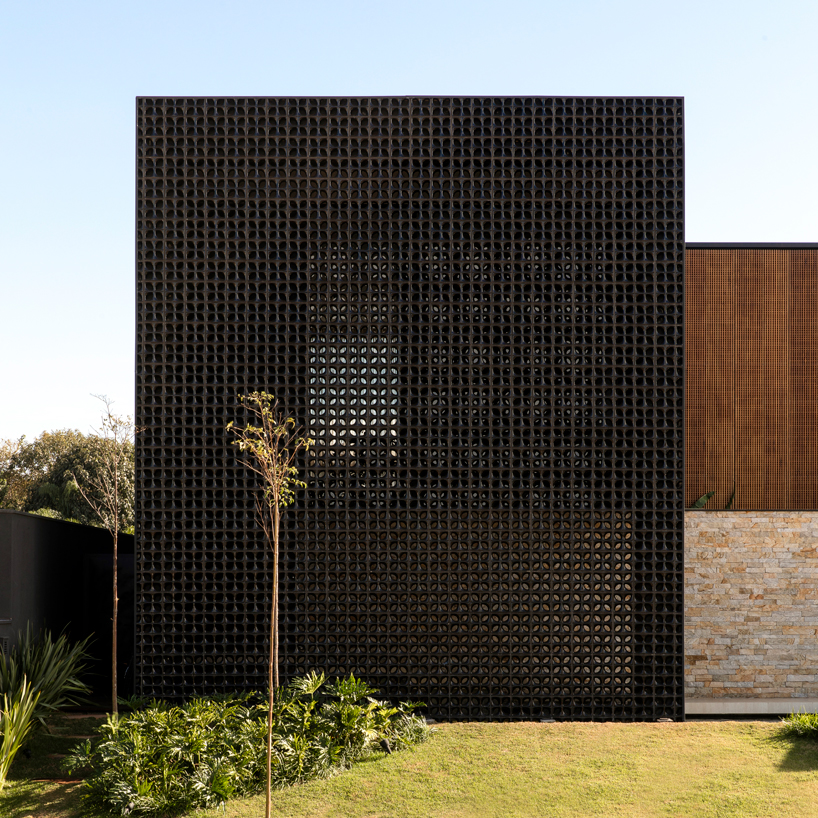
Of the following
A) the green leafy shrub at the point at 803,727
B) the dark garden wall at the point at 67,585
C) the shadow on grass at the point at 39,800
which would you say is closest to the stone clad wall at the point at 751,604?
the green leafy shrub at the point at 803,727

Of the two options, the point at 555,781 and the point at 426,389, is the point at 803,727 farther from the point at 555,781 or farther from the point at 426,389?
the point at 426,389

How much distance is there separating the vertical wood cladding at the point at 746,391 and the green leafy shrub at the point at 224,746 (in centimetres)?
611

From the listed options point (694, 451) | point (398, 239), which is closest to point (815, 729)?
point (694, 451)

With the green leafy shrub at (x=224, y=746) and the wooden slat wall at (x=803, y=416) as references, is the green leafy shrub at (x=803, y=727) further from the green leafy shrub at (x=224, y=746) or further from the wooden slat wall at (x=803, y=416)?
the green leafy shrub at (x=224, y=746)

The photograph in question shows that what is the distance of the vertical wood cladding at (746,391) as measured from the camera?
1126 cm

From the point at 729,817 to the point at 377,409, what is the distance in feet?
19.3

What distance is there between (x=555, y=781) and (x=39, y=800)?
5350 millimetres

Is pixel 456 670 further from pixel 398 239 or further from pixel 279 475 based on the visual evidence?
pixel 398 239

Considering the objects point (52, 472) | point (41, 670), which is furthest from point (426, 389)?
point (52, 472)

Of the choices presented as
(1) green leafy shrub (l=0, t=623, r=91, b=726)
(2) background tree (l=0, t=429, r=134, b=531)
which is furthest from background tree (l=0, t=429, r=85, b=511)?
(1) green leafy shrub (l=0, t=623, r=91, b=726)

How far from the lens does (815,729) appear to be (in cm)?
870

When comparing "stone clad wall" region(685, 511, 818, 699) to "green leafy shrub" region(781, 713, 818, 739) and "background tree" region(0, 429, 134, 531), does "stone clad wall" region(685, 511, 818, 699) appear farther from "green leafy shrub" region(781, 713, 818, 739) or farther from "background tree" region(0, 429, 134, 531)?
"background tree" region(0, 429, 134, 531)

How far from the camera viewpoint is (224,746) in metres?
7.58

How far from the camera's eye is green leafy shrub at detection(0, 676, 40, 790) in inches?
292
